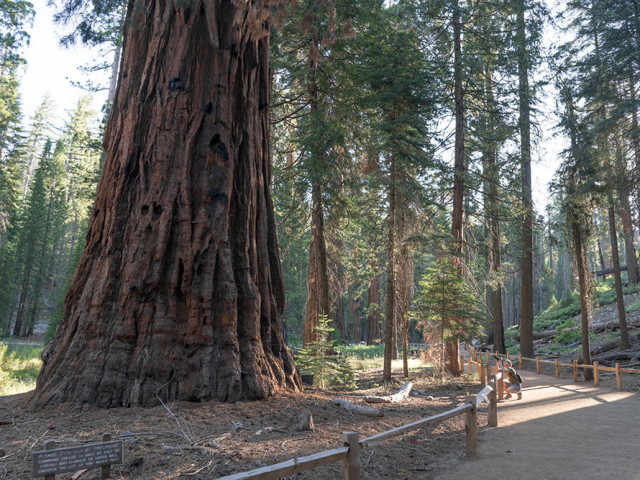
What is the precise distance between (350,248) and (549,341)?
1481 centimetres

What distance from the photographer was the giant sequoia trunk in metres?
6.12

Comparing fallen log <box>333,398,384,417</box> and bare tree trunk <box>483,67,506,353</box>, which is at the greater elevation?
bare tree trunk <box>483,67,506,353</box>

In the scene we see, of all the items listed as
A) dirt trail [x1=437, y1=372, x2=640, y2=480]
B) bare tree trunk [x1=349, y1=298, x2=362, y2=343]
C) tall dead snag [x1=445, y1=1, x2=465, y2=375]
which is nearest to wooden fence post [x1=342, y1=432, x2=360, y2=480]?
dirt trail [x1=437, y1=372, x2=640, y2=480]

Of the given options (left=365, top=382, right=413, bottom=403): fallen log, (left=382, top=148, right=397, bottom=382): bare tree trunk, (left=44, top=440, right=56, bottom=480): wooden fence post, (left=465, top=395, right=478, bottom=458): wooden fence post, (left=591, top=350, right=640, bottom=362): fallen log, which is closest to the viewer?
(left=44, top=440, right=56, bottom=480): wooden fence post

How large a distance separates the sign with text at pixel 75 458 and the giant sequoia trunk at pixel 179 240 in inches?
86.2

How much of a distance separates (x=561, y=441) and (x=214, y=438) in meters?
5.57

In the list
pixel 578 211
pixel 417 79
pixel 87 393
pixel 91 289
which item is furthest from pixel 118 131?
pixel 578 211

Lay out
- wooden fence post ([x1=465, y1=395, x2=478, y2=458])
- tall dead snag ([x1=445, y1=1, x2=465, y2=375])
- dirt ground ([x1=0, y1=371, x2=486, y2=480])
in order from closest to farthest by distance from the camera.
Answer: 1. dirt ground ([x1=0, y1=371, x2=486, y2=480])
2. wooden fence post ([x1=465, y1=395, x2=478, y2=458])
3. tall dead snag ([x1=445, y1=1, x2=465, y2=375])

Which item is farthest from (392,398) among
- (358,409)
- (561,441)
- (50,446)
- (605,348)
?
(605,348)

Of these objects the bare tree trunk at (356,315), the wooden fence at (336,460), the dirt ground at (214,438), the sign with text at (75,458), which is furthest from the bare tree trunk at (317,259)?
the bare tree trunk at (356,315)

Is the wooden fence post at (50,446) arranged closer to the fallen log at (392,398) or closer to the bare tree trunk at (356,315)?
the fallen log at (392,398)

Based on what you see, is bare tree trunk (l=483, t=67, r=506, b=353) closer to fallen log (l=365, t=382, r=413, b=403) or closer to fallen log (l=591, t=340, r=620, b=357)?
fallen log (l=591, t=340, r=620, b=357)

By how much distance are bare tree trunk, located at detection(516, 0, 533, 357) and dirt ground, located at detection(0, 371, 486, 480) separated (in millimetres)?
12432

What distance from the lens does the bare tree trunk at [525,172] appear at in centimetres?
1553
